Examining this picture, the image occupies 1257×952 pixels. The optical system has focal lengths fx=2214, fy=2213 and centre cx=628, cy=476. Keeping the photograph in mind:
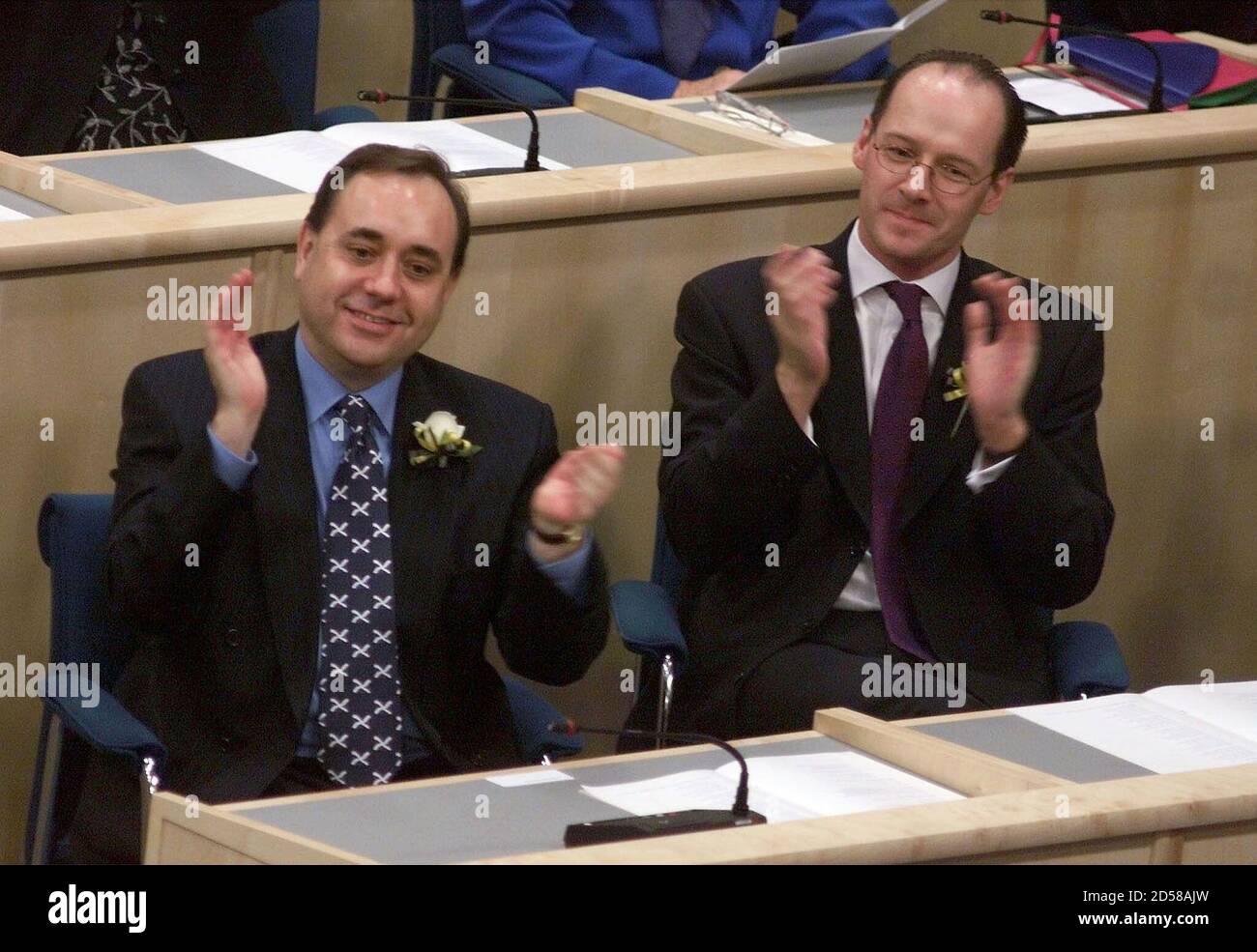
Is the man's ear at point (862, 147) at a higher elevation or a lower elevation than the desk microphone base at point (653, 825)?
higher

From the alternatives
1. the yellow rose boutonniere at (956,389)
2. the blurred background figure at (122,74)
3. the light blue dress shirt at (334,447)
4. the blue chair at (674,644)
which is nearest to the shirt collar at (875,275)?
the yellow rose boutonniere at (956,389)

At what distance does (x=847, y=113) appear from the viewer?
4.14 meters

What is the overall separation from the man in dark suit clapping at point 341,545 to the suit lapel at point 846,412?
1.48 ft

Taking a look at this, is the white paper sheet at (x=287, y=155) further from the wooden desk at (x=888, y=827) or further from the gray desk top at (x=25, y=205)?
the wooden desk at (x=888, y=827)

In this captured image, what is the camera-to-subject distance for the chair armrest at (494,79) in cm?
435

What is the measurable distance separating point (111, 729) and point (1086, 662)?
1.34 metres

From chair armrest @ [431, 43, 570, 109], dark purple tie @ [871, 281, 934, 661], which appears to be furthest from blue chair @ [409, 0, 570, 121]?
dark purple tie @ [871, 281, 934, 661]

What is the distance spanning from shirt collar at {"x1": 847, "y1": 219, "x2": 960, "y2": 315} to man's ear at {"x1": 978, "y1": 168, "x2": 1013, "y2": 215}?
0.30 ft

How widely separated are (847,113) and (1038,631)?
4.24 feet

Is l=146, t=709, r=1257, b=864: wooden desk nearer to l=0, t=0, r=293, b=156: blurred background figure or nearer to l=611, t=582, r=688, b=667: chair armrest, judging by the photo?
l=611, t=582, r=688, b=667: chair armrest

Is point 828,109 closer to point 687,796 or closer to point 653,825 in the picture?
point 687,796
